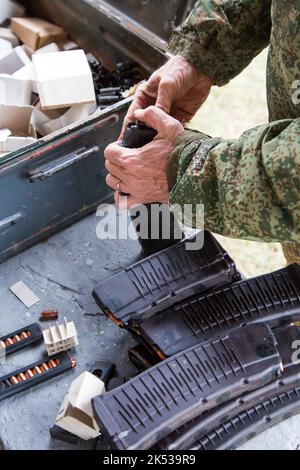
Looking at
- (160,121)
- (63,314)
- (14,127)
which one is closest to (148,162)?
(160,121)

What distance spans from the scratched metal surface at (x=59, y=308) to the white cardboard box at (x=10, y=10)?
74 centimetres

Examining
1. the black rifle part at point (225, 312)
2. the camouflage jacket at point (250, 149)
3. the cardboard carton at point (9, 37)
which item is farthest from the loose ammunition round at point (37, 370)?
the cardboard carton at point (9, 37)

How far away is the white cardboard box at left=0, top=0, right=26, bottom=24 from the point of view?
70.1 inches

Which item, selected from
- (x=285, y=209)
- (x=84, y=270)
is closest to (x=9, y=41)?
(x=84, y=270)

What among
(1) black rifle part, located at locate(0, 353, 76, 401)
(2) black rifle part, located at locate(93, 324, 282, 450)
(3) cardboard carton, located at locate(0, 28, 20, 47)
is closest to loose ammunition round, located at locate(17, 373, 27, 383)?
(1) black rifle part, located at locate(0, 353, 76, 401)

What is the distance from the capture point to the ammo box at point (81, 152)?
127 centimetres

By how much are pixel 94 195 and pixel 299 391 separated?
0.67 metres

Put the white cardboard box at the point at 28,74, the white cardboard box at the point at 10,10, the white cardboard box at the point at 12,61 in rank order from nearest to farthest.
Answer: the white cardboard box at the point at 28,74, the white cardboard box at the point at 12,61, the white cardboard box at the point at 10,10

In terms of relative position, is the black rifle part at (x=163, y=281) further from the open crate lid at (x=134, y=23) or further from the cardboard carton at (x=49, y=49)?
the cardboard carton at (x=49, y=49)

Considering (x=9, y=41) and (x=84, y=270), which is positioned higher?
(x=9, y=41)

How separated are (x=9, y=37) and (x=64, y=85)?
0.41m

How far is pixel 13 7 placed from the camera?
1801mm

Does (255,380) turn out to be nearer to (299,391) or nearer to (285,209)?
(299,391)

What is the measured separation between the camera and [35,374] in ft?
3.93
